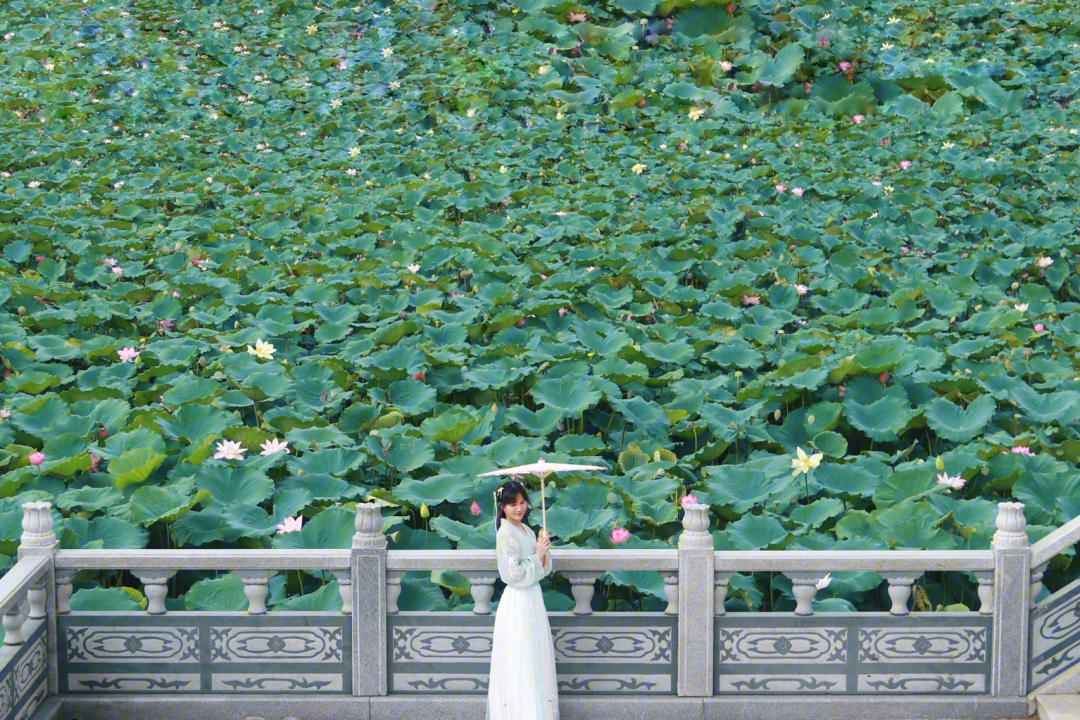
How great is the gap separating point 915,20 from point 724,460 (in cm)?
1081

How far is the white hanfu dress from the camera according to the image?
4184mm

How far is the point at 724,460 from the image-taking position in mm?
6305

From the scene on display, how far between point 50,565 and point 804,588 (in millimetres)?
3135

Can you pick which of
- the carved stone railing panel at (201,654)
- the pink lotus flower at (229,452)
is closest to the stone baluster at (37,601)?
the carved stone railing panel at (201,654)

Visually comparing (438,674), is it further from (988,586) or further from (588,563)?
(988,586)

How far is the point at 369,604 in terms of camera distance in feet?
14.6

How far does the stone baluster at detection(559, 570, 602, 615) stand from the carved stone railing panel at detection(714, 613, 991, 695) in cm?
56

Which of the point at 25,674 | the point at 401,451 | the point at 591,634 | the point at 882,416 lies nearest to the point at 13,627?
the point at 25,674

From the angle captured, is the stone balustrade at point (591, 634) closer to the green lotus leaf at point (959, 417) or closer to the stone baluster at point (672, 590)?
the stone baluster at point (672, 590)

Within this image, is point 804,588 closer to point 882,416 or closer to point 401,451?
point 882,416

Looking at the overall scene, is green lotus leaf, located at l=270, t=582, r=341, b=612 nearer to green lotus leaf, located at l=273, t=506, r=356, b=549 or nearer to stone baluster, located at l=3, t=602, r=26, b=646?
green lotus leaf, located at l=273, t=506, r=356, b=549

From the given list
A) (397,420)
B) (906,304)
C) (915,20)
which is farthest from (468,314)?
(915,20)

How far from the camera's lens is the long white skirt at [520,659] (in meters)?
4.20

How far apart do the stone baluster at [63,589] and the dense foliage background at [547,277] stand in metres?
0.19
